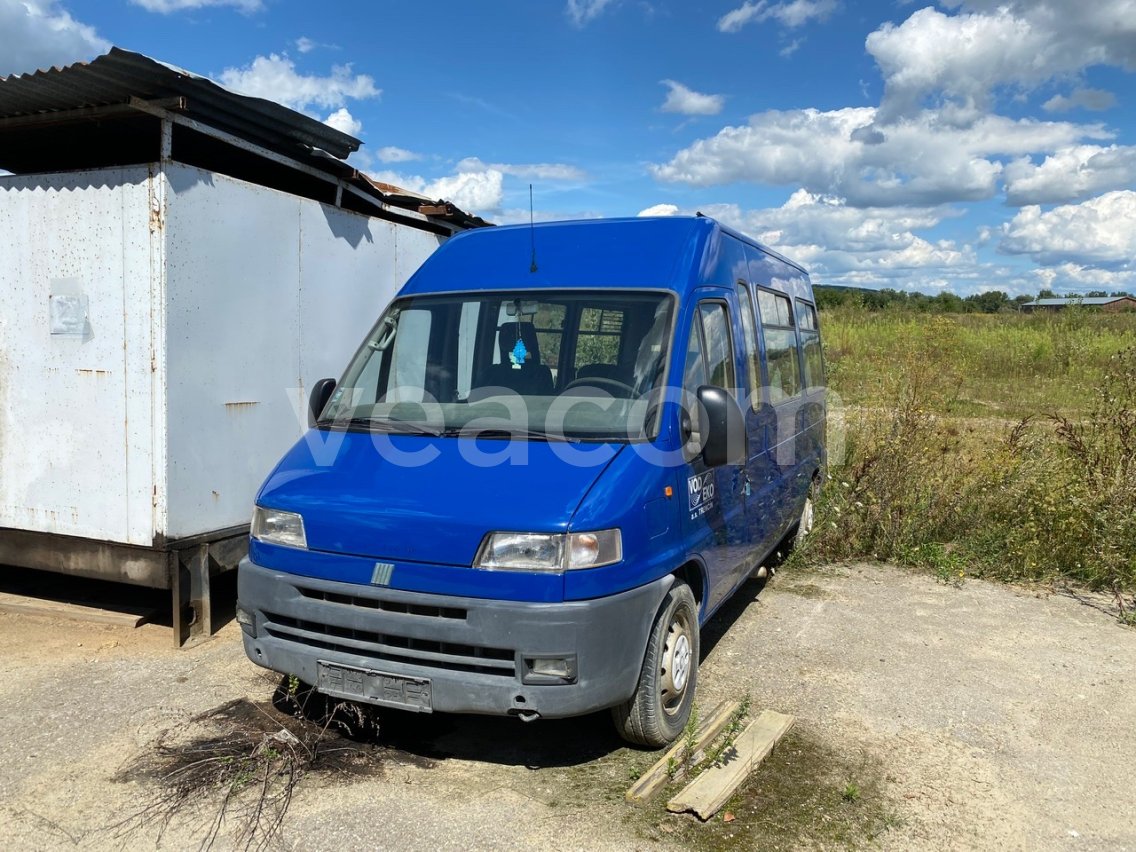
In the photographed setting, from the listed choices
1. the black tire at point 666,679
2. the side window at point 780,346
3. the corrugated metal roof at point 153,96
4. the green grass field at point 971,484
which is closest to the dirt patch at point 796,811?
the black tire at point 666,679

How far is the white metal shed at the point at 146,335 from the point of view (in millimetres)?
5391

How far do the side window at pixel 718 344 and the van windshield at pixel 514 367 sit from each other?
364mm

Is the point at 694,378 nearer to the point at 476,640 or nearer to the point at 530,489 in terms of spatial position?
the point at 530,489

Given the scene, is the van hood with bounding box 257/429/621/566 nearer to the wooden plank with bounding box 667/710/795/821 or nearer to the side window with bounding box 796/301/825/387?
the wooden plank with bounding box 667/710/795/821

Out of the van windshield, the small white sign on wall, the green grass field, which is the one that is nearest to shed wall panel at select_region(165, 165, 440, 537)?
the small white sign on wall

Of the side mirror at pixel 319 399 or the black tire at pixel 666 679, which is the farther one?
the side mirror at pixel 319 399

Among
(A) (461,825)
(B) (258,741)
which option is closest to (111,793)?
(B) (258,741)

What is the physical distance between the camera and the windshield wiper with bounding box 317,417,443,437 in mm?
4320

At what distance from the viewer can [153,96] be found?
5387 millimetres

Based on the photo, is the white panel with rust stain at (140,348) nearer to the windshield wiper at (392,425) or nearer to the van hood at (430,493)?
the windshield wiper at (392,425)

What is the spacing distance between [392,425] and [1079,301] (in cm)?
2804

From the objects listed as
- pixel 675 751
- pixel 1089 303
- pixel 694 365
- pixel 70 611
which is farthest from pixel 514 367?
pixel 1089 303

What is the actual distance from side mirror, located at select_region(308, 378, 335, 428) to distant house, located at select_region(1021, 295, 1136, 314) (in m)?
27.5

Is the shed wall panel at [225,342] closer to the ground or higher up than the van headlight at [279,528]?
higher up
